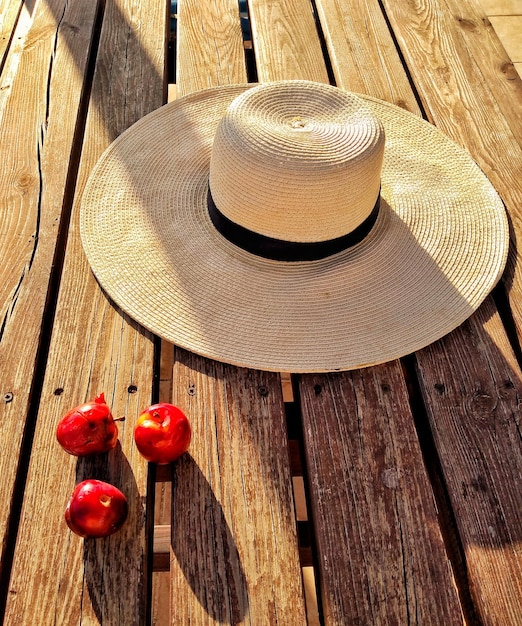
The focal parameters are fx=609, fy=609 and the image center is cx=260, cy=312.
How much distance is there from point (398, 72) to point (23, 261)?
4.68 feet

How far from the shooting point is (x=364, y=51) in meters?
2.20

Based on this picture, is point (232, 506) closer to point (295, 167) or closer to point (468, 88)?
point (295, 167)

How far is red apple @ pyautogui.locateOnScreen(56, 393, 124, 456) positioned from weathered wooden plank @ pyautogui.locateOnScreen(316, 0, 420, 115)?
1431mm

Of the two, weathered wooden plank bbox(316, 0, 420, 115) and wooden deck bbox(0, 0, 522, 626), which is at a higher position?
weathered wooden plank bbox(316, 0, 420, 115)

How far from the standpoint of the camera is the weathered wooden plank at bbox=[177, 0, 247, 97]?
2.06m

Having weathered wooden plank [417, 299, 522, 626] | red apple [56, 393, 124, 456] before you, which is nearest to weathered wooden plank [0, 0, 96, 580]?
red apple [56, 393, 124, 456]

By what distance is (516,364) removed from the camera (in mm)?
1404

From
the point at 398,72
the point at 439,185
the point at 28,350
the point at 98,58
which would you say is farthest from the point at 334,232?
the point at 98,58

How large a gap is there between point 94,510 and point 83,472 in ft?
0.47

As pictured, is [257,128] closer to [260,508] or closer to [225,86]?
[225,86]

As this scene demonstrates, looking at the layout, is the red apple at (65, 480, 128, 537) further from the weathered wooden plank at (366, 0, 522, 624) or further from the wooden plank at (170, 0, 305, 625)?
the weathered wooden plank at (366, 0, 522, 624)

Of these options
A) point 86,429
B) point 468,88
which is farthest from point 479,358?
point 468,88

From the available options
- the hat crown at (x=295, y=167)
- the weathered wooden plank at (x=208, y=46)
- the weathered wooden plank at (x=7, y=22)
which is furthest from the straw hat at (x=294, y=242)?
the weathered wooden plank at (x=7, y=22)

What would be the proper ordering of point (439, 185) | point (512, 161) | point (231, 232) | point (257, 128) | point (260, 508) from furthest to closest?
point (512, 161) < point (439, 185) < point (231, 232) < point (257, 128) < point (260, 508)
